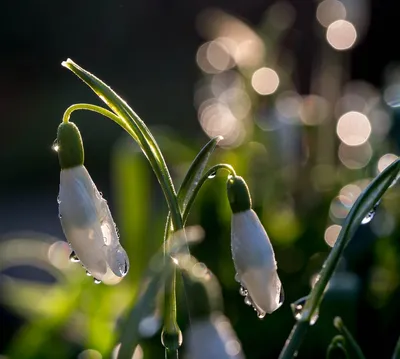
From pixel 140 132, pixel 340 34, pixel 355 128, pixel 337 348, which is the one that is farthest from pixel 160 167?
pixel 340 34

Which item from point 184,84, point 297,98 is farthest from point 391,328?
point 184,84

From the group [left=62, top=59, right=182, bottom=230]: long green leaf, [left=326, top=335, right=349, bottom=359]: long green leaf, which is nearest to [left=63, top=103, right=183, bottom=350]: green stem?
[left=62, top=59, right=182, bottom=230]: long green leaf

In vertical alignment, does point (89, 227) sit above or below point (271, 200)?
above

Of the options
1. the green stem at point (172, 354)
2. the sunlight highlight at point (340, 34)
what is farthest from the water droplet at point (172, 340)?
the sunlight highlight at point (340, 34)

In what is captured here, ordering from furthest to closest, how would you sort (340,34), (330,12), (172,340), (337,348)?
(330,12) < (340,34) < (337,348) < (172,340)

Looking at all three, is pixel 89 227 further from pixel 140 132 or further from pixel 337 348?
pixel 337 348

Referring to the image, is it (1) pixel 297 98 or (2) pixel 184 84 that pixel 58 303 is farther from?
(2) pixel 184 84

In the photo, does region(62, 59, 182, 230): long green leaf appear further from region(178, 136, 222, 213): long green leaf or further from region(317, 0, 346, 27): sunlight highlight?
region(317, 0, 346, 27): sunlight highlight
